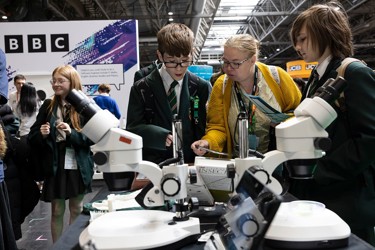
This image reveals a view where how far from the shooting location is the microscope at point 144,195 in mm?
847

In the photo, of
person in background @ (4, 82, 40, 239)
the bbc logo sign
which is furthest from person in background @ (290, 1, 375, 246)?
the bbc logo sign

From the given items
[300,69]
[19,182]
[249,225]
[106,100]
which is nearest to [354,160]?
[249,225]

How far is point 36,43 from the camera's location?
4.74m

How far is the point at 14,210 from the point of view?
218cm

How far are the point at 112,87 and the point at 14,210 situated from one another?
272cm

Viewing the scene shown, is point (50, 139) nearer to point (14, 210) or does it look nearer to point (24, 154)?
A: point (24, 154)

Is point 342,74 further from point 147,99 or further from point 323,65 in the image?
point 147,99

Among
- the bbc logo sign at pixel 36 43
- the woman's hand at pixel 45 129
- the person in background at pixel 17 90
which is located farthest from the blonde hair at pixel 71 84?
the bbc logo sign at pixel 36 43

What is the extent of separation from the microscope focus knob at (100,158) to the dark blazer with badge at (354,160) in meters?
0.68

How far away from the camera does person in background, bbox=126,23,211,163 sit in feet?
4.90

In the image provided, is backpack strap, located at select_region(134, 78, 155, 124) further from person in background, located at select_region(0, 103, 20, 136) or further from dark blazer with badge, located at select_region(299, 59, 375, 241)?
person in background, located at select_region(0, 103, 20, 136)

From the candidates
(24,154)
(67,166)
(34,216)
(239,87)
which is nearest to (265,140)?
(239,87)

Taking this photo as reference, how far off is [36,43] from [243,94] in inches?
152

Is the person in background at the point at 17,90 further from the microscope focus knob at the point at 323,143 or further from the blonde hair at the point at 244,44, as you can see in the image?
the microscope focus knob at the point at 323,143
